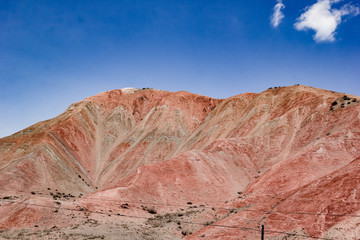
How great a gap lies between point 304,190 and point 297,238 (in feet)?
19.2

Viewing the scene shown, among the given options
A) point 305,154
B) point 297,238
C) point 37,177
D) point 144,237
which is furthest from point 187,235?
point 37,177

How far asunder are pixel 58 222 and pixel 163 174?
52.0ft

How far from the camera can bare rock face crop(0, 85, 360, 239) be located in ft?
69.9

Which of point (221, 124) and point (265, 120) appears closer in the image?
point (265, 120)

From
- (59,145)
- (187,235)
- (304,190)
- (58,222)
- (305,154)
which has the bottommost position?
(187,235)

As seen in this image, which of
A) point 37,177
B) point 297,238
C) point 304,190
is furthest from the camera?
point 37,177

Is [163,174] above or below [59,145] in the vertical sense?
below

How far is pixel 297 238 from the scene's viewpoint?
55.9 ft

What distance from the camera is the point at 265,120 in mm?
51500

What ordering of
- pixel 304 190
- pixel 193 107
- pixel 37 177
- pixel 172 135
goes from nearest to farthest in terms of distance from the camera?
1. pixel 304 190
2. pixel 37 177
3. pixel 172 135
4. pixel 193 107

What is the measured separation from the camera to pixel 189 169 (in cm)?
3953

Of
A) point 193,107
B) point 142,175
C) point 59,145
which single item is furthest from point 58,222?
point 193,107

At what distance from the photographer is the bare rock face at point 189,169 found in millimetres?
21297

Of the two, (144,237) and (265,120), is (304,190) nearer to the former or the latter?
(144,237)
